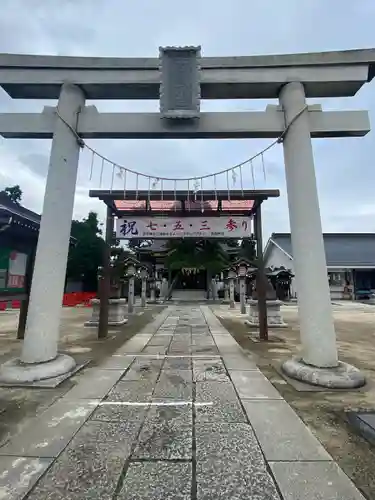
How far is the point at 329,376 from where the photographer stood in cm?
397

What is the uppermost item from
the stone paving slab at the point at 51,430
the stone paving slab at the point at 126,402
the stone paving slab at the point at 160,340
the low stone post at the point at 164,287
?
the low stone post at the point at 164,287

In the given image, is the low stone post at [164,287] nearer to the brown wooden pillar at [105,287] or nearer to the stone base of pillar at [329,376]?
the brown wooden pillar at [105,287]

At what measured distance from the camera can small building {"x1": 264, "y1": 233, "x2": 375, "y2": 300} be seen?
30828mm

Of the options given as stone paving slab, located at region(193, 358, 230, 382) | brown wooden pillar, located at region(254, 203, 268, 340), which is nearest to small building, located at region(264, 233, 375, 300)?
brown wooden pillar, located at region(254, 203, 268, 340)

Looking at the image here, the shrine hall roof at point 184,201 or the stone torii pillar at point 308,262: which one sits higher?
the shrine hall roof at point 184,201

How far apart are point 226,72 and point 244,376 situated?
4.97m

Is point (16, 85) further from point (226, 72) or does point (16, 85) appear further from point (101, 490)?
point (101, 490)

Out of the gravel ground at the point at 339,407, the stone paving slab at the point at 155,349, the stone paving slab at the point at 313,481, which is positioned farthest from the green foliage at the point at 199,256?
the stone paving slab at the point at 313,481

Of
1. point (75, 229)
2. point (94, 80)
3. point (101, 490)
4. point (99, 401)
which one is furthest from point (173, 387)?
point (75, 229)

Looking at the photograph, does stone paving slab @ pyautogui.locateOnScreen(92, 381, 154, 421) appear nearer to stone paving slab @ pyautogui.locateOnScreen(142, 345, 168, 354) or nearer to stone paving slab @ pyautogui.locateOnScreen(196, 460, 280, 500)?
stone paving slab @ pyautogui.locateOnScreen(196, 460, 280, 500)

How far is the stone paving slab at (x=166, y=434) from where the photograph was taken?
2.32 metres

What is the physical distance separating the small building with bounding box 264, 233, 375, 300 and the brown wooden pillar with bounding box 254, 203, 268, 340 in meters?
22.9

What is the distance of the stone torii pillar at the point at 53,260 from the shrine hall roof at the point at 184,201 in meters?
3.62

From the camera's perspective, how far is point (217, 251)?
89.8 feet
